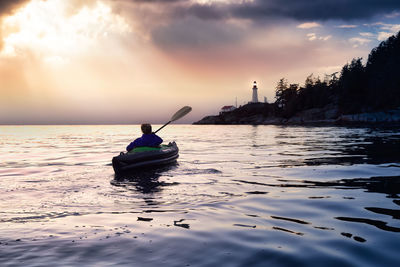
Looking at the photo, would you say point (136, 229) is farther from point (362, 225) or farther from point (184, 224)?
point (362, 225)

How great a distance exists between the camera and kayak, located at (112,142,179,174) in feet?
34.5

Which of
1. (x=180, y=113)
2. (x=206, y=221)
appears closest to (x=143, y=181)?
(x=206, y=221)

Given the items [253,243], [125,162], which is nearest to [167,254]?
[253,243]

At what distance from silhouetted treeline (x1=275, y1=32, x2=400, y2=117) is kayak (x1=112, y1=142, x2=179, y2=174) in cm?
7694

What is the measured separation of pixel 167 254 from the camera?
3.55 metres

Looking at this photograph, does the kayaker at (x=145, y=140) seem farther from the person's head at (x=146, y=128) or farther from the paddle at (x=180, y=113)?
the paddle at (x=180, y=113)

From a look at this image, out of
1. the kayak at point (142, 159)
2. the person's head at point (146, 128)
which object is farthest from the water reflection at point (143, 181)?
the person's head at point (146, 128)

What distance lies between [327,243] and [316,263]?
0.69m

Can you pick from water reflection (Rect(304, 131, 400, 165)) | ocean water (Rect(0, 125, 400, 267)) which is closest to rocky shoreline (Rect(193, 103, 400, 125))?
water reflection (Rect(304, 131, 400, 165))

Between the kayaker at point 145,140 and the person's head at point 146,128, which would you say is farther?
the person's head at point 146,128

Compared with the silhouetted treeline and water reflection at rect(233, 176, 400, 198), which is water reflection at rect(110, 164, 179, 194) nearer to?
water reflection at rect(233, 176, 400, 198)

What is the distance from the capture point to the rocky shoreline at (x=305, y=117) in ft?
227

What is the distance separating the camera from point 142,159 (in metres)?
11.2

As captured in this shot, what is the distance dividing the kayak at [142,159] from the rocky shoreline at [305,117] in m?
62.1
